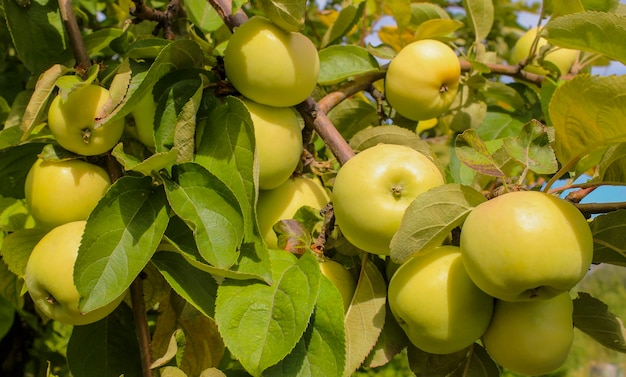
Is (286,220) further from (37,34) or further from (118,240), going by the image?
(37,34)

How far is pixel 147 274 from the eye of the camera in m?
1.11

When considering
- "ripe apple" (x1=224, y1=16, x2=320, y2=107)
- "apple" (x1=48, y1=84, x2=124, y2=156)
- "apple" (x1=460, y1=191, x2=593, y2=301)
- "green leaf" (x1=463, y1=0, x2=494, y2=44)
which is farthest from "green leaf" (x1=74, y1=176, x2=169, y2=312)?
"green leaf" (x1=463, y1=0, x2=494, y2=44)

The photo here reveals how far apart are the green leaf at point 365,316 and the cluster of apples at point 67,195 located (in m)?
0.35

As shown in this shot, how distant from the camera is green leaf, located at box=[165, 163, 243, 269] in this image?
33.2 inches

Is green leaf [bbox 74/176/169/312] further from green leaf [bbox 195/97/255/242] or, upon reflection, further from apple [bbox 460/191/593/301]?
apple [bbox 460/191/593/301]

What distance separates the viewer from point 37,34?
125cm

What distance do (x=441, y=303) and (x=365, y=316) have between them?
0.15 metres

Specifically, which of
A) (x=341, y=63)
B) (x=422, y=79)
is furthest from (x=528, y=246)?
(x=341, y=63)

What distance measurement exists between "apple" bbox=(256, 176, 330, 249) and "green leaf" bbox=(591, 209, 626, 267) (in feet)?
1.50

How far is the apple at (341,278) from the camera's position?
1.01m

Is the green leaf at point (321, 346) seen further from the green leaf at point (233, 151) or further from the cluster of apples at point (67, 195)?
the cluster of apples at point (67, 195)

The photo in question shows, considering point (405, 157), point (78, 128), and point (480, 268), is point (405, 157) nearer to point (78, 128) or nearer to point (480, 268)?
point (480, 268)

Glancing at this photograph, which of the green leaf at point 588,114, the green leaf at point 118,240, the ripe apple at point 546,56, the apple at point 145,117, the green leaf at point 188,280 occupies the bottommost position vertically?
the ripe apple at point 546,56

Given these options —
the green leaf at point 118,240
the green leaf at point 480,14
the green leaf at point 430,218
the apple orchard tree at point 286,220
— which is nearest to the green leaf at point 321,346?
the apple orchard tree at point 286,220
